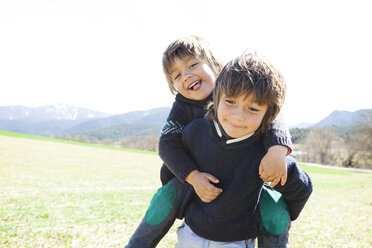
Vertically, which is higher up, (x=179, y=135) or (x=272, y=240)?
(x=179, y=135)

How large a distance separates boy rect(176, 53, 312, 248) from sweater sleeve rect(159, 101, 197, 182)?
9 cm

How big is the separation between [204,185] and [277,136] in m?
0.60

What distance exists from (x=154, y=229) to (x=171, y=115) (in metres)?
0.93

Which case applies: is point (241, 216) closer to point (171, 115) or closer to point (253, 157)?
point (253, 157)

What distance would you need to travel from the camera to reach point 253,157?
6.43 ft

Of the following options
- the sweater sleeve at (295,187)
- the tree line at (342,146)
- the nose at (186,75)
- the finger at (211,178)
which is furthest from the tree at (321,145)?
the finger at (211,178)

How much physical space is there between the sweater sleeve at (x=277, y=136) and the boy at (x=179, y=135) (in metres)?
0.47

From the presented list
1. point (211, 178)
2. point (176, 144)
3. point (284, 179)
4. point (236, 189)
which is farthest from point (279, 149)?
point (176, 144)

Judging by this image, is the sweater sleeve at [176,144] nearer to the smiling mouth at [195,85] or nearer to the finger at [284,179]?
the smiling mouth at [195,85]

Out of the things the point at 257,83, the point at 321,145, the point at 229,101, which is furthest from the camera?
the point at 321,145

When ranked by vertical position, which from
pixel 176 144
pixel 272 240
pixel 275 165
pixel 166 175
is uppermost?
pixel 176 144

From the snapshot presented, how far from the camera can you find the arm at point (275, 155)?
1790 millimetres

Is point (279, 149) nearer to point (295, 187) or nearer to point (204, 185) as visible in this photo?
point (295, 187)

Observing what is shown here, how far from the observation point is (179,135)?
2.24m
